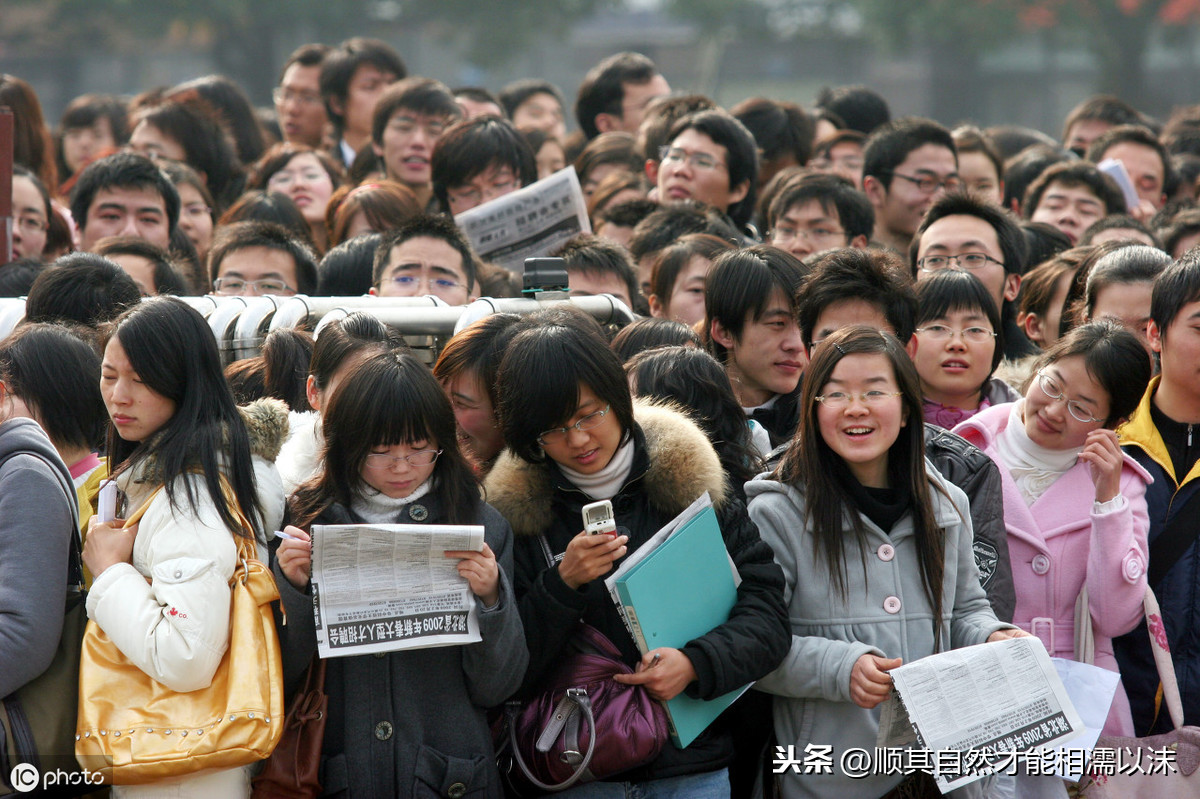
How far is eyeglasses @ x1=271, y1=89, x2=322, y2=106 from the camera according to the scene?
7688mm

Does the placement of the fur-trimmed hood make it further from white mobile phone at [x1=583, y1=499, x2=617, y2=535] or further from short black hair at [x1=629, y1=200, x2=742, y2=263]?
short black hair at [x1=629, y1=200, x2=742, y2=263]

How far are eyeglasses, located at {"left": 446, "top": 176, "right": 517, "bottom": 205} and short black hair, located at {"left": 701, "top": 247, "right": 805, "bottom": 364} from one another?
1857 mm

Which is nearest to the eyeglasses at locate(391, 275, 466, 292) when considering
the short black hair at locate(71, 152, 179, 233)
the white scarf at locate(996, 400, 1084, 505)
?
the short black hair at locate(71, 152, 179, 233)

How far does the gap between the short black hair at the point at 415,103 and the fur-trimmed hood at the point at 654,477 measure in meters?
3.62

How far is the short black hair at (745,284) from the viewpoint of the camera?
365 centimetres

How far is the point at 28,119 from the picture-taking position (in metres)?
6.05

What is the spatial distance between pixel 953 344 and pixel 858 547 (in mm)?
1131

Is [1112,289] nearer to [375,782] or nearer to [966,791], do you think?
[966,791]

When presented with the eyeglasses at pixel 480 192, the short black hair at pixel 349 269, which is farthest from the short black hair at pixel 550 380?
the eyeglasses at pixel 480 192

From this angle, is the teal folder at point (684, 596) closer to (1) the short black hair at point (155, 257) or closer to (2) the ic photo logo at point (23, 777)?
(2) the ic photo logo at point (23, 777)

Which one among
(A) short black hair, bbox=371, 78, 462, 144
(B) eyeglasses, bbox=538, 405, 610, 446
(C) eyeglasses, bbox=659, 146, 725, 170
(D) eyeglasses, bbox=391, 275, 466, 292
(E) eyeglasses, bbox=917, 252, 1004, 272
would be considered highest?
(A) short black hair, bbox=371, 78, 462, 144

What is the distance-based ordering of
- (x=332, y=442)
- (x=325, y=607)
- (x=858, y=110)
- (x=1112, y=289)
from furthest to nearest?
(x=858, y=110)
(x=1112, y=289)
(x=332, y=442)
(x=325, y=607)

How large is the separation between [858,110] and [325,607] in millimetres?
6431

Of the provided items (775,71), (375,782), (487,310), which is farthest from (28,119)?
(775,71)
